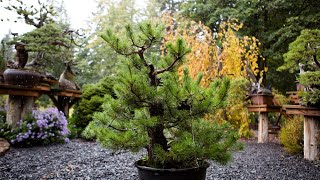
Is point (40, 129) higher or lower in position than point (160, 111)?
lower

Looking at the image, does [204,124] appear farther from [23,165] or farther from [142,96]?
[23,165]

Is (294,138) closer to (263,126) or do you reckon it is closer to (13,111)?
(263,126)

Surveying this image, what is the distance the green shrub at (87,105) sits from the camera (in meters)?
5.36

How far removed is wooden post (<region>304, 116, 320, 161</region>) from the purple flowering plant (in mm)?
3480

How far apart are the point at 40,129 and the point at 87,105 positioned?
137cm

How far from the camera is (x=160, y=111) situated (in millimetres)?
1612

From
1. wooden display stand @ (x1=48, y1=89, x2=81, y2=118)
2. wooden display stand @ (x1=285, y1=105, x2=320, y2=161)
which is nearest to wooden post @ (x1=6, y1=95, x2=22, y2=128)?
wooden display stand @ (x1=48, y1=89, x2=81, y2=118)

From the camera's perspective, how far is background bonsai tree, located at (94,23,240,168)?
4.85 feet

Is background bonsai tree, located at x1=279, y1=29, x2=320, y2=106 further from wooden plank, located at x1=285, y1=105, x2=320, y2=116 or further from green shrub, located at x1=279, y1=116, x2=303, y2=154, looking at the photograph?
green shrub, located at x1=279, y1=116, x2=303, y2=154

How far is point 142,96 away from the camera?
1.54 m

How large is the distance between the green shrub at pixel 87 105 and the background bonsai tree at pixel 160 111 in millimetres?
3690

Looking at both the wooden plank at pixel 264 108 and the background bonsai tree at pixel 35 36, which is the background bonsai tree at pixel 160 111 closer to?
the background bonsai tree at pixel 35 36

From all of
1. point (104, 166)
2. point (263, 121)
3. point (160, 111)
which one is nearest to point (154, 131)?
point (160, 111)

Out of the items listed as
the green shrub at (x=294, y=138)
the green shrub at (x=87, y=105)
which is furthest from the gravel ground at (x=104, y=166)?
the green shrub at (x=87, y=105)
